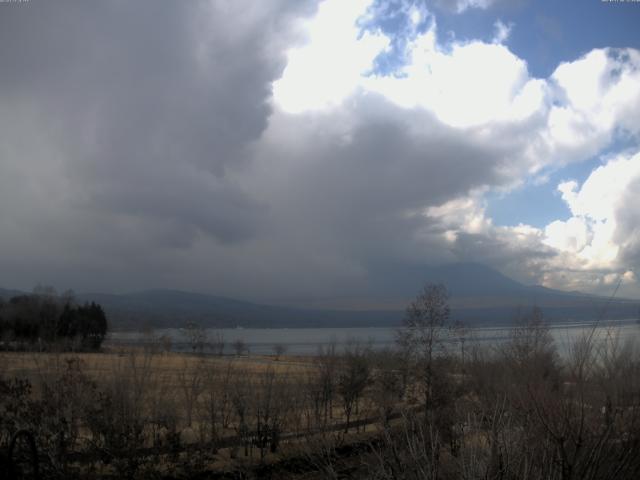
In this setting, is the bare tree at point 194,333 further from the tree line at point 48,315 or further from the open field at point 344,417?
the open field at point 344,417

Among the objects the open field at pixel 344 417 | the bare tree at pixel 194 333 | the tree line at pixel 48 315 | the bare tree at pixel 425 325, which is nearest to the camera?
the open field at pixel 344 417

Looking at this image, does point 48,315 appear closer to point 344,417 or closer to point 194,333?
point 194,333

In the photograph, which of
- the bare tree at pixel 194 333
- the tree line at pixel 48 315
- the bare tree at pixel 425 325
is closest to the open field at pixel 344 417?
the bare tree at pixel 425 325

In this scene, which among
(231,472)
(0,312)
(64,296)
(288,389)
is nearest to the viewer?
(231,472)

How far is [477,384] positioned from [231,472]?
12630 mm

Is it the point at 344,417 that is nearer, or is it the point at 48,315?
the point at 344,417

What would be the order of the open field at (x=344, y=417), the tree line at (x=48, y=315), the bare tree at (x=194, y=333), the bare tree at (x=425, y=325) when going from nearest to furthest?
the open field at (x=344, y=417) < the bare tree at (x=425, y=325) < the tree line at (x=48, y=315) < the bare tree at (x=194, y=333)

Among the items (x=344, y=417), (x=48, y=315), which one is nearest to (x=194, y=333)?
(x=48, y=315)

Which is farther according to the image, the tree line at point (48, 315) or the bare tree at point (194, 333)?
the bare tree at point (194, 333)

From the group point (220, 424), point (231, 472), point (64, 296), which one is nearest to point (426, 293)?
point (220, 424)

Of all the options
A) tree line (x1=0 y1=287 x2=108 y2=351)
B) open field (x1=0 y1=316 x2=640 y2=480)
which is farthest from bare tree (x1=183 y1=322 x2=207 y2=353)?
open field (x1=0 y1=316 x2=640 y2=480)

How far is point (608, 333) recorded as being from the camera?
10.5 meters

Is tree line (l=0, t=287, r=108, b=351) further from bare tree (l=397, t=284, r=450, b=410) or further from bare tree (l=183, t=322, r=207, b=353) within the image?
bare tree (l=397, t=284, r=450, b=410)

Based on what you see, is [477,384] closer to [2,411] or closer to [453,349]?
[453,349]
